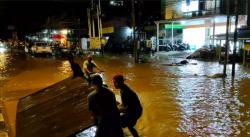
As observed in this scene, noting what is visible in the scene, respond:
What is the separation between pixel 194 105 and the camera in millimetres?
11617

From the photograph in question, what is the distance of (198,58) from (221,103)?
18.5 m

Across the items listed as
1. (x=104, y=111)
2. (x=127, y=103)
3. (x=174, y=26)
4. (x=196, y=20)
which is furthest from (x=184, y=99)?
(x=174, y=26)

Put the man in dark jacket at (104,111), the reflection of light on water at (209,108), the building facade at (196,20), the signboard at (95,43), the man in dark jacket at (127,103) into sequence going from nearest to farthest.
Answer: the man in dark jacket at (104,111) < the man in dark jacket at (127,103) < the reflection of light on water at (209,108) < the building facade at (196,20) < the signboard at (95,43)

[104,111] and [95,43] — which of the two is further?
[95,43]

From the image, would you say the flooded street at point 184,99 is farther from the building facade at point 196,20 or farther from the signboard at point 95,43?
the signboard at point 95,43

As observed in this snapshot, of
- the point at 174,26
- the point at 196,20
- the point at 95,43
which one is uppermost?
the point at 196,20

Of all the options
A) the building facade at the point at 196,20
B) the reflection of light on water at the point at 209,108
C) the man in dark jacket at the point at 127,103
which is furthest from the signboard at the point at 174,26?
the man in dark jacket at the point at 127,103

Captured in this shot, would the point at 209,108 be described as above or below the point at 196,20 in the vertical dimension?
below

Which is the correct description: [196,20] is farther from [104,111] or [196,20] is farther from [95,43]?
[104,111]

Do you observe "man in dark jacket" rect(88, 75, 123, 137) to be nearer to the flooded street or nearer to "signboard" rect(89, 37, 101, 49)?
the flooded street

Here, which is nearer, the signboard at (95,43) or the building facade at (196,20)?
the building facade at (196,20)

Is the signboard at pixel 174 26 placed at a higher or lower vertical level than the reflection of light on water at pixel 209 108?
higher

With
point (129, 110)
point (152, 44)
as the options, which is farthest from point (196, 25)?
point (129, 110)

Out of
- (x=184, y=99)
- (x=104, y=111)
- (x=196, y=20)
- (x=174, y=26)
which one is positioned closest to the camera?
(x=104, y=111)
